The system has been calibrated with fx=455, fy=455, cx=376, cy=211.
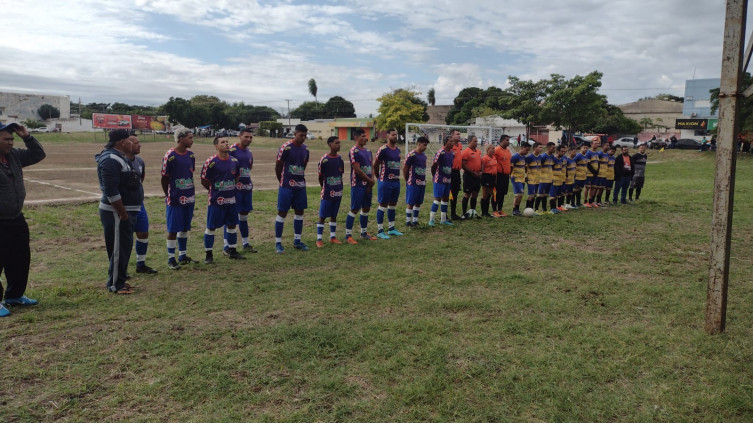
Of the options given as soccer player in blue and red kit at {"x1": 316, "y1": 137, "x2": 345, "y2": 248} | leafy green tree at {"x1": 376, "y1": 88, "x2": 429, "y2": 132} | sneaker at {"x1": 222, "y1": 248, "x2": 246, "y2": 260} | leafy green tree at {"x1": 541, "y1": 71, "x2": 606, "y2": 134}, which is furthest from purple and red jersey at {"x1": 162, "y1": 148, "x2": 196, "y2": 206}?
leafy green tree at {"x1": 376, "y1": 88, "x2": 429, "y2": 132}

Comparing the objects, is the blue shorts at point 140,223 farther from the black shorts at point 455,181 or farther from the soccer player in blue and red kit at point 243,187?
the black shorts at point 455,181

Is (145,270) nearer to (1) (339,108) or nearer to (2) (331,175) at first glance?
(2) (331,175)

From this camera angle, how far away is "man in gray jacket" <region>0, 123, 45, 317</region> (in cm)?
494

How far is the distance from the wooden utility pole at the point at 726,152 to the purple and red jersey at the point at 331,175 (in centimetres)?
558

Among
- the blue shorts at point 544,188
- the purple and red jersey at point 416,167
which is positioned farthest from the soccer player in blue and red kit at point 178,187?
the blue shorts at point 544,188

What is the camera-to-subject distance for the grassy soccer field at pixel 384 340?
130 inches

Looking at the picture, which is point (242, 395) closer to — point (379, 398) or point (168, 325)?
point (379, 398)

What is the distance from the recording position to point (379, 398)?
3.37 meters

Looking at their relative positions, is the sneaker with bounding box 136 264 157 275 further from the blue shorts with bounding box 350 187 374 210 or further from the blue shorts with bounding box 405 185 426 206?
the blue shorts with bounding box 405 185 426 206

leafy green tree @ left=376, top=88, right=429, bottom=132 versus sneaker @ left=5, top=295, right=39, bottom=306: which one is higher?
leafy green tree @ left=376, top=88, right=429, bottom=132

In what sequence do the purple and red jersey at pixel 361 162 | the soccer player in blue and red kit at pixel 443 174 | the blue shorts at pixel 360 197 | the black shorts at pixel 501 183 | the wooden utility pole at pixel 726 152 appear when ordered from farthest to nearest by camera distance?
the black shorts at pixel 501 183
the soccer player in blue and red kit at pixel 443 174
the blue shorts at pixel 360 197
the purple and red jersey at pixel 361 162
the wooden utility pole at pixel 726 152

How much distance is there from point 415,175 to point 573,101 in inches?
1523

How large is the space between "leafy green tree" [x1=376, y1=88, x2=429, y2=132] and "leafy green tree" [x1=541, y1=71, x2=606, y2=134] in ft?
58.9

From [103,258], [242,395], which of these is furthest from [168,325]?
[103,258]
